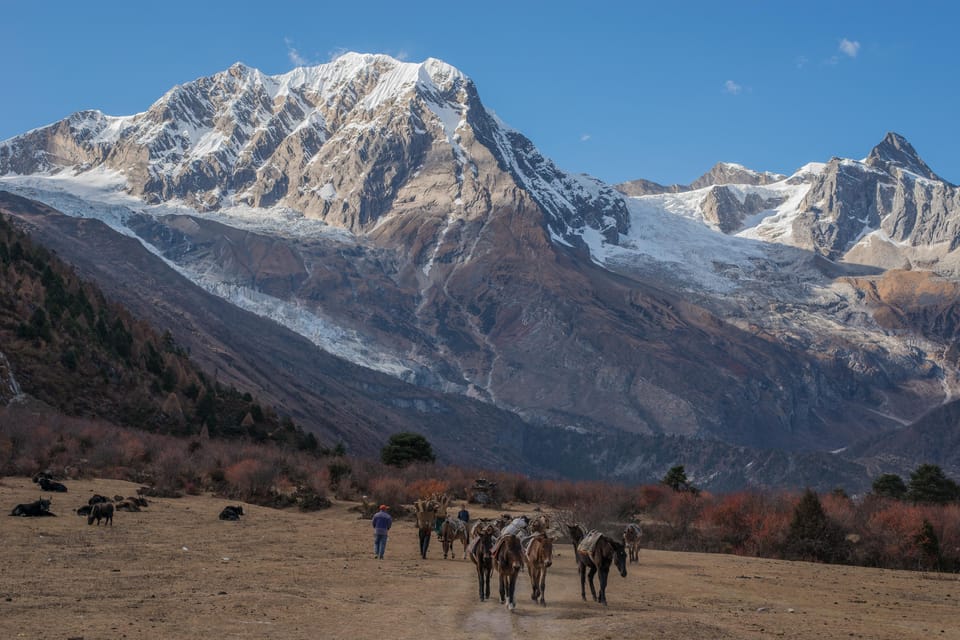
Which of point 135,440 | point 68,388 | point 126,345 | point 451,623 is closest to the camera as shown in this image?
point 451,623

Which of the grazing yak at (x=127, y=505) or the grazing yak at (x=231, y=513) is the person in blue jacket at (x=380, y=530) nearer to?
the grazing yak at (x=231, y=513)

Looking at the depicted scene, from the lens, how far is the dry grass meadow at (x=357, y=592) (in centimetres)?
2330

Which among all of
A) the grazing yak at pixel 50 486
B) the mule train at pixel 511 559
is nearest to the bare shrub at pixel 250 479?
the grazing yak at pixel 50 486

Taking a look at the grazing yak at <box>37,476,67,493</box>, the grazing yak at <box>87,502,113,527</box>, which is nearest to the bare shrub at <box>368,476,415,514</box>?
the grazing yak at <box>37,476,67,493</box>

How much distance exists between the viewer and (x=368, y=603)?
1064 inches

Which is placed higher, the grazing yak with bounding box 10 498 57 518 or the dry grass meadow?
the grazing yak with bounding box 10 498 57 518

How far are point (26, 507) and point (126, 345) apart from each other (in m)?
69.9

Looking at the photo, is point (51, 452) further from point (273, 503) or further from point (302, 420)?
point (302, 420)

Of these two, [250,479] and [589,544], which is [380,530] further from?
[250,479]

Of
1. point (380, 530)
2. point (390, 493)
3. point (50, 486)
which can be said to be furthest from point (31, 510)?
point (390, 493)

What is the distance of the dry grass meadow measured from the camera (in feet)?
76.4

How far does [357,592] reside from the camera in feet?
94.4

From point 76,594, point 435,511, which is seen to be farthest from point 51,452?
point 76,594

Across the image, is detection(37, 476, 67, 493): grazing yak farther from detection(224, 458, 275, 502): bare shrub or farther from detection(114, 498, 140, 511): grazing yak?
detection(224, 458, 275, 502): bare shrub
